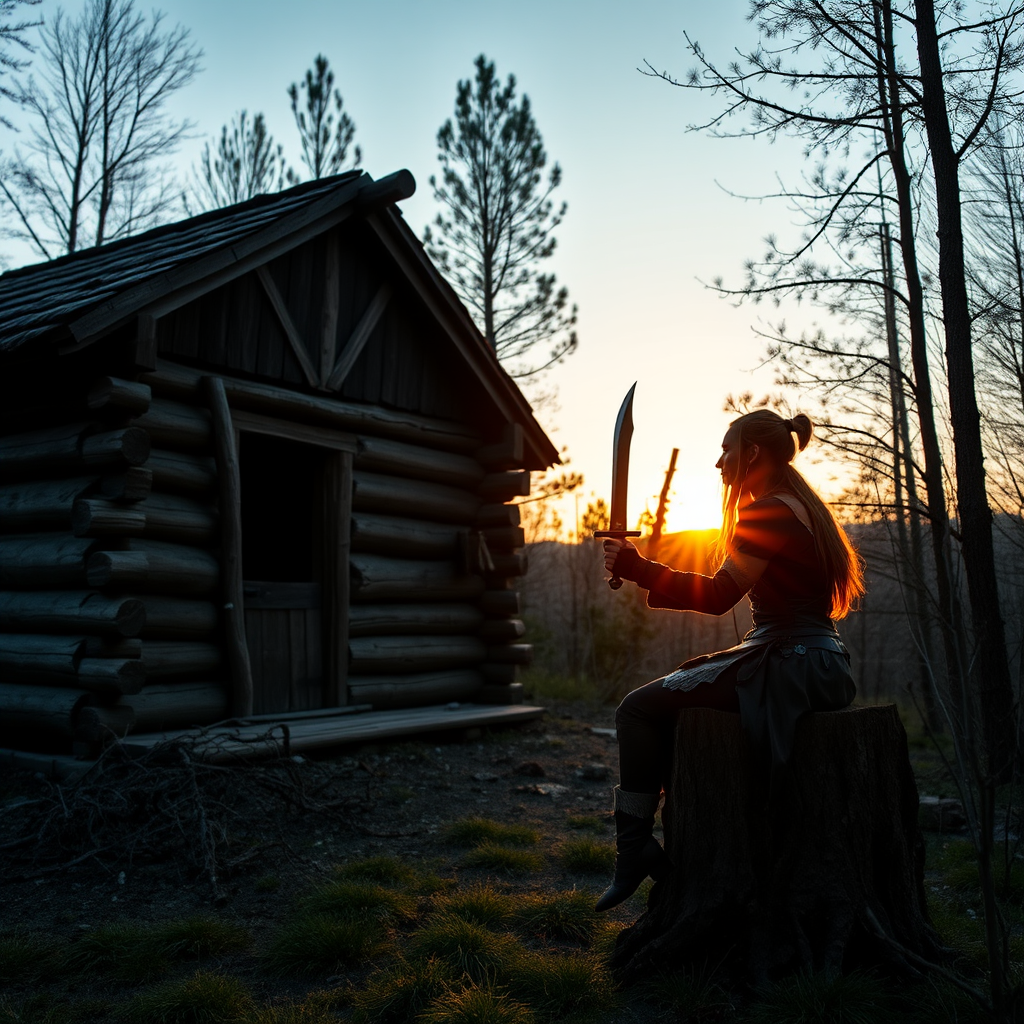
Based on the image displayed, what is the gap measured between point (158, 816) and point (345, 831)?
1.20 m

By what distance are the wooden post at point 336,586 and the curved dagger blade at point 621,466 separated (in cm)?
533

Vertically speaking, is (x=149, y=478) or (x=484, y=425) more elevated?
(x=484, y=425)

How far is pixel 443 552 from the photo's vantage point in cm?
979

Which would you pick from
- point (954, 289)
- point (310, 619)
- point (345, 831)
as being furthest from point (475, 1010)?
point (310, 619)

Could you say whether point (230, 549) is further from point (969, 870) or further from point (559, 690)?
point (559, 690)

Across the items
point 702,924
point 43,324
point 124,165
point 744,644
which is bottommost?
point 702,924

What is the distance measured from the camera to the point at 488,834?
5770mm

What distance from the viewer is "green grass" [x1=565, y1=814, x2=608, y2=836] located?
245 inches

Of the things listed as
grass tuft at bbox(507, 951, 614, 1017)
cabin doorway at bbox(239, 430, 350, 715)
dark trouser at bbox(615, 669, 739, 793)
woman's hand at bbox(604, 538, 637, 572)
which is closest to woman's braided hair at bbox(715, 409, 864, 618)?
woman's hand at bbox(604, 538, 637, 572)

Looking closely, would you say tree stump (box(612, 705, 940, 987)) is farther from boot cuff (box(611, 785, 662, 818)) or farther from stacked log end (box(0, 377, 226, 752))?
stacked log end (box(0, 377, 226, 752))

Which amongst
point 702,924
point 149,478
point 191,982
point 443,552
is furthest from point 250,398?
point 702,924

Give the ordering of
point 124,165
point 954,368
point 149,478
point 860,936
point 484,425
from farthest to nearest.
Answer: point 124,165 < point 484,425 < point 149,478 < point 954,368 < point 860,936

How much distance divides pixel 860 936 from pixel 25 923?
3656 millimetres

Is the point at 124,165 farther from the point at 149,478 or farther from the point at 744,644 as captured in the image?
the point at 744,644
